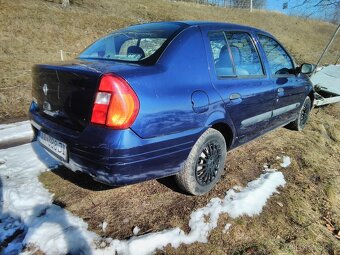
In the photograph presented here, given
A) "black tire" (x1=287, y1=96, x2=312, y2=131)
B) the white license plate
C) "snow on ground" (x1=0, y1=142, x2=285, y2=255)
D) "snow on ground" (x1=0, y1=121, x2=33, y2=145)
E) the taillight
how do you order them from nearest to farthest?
the taillight, "snow on ground" (x1=0, y1=142, x2=285, y2=255), the white license plate, "snow on ground" (x1=0, y1=121, x2=33, y2=145), "black tire" (x1=287, y1=96, x2=312, y2=131)

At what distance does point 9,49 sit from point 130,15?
33.9 feet

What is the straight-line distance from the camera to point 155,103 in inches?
93.8

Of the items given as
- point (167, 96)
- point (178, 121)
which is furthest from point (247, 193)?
point (167, 96)

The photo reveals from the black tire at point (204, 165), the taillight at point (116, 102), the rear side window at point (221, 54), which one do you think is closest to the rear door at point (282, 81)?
the rear side window at point (221, 54)

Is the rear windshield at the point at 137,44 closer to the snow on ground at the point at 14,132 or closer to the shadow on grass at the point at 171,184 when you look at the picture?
the shadow on grass at the point at 171,184

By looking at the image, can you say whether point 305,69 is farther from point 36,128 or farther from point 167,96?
point 36,128

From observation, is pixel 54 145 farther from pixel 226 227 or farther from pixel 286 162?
pixel 286 162

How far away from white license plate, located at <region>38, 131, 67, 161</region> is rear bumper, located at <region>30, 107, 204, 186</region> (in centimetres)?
5

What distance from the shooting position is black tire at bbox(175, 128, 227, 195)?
2865 mm

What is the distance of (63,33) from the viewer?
1347 centimetres

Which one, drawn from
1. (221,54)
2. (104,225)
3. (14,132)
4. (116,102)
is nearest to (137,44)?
(221,54)

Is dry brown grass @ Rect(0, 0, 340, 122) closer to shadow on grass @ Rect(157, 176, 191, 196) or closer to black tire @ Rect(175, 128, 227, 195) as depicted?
shadow on grass @ Rect(157, 176, 191, 196)

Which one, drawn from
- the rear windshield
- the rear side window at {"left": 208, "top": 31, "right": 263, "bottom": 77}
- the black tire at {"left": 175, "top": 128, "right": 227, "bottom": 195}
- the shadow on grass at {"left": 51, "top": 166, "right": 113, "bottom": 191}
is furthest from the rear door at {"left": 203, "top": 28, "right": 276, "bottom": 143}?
the shadow on grass at {"left": 51, "top": 166, "right": 113, "bottom": 191}

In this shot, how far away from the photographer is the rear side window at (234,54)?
10.3 ft
